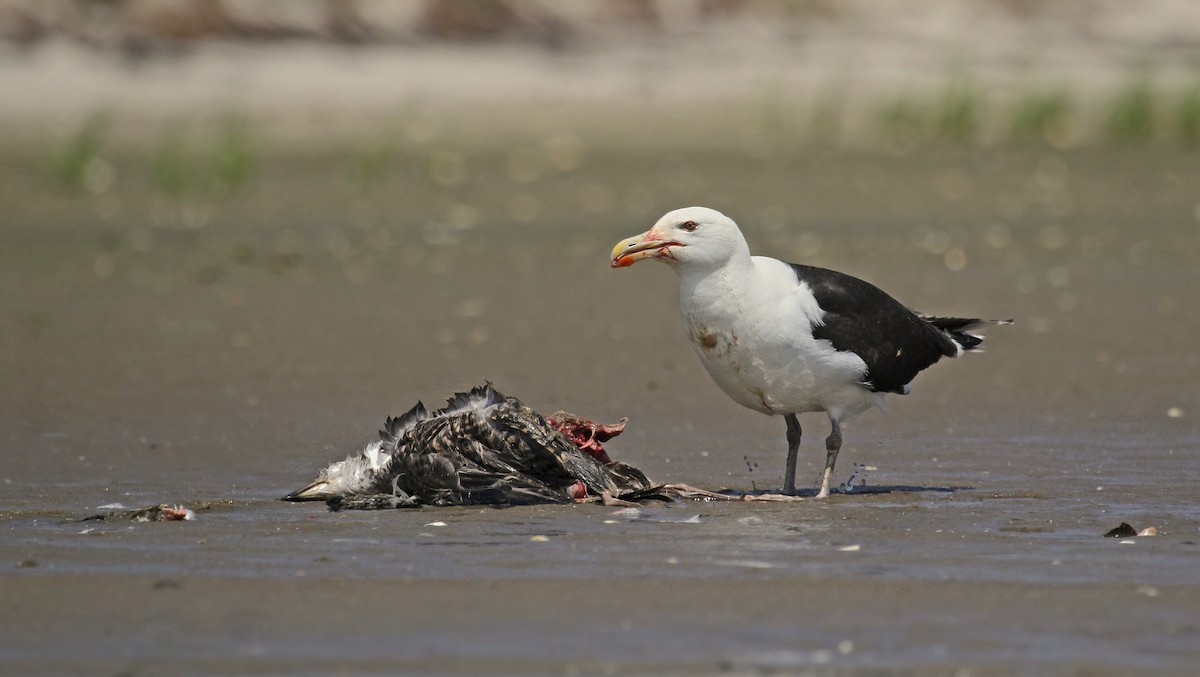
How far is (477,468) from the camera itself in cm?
731

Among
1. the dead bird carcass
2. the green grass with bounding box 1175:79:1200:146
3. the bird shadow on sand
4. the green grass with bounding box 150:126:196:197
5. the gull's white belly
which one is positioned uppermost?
the green grass with bounding box 1175:79:1200:146

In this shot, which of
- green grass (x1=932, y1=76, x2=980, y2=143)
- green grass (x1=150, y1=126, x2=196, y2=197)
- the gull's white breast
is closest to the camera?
the gull's white breast

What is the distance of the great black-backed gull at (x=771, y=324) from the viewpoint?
7531 millimetres

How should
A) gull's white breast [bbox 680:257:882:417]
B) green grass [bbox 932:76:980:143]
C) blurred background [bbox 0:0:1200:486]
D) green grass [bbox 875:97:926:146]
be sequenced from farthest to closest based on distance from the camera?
green grass [bbox 875:97:926:146] < green grass [bbox 932:76:980:143] < blurred background [bbox 0:0:1200:486] < gull's white breast [bbox 680:257:882:417]

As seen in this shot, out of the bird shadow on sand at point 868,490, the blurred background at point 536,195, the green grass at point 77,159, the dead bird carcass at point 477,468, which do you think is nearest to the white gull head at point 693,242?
the dead bird carcass at point 477,468

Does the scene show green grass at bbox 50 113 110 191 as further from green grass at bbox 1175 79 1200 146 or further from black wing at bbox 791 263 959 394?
black wing at bbox 791 263 959 394

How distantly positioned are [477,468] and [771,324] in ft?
4.06

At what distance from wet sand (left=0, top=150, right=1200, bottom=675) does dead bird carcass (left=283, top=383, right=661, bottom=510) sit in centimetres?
14

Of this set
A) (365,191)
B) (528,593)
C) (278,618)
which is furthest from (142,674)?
(365,191)

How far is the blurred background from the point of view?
34.3 ft

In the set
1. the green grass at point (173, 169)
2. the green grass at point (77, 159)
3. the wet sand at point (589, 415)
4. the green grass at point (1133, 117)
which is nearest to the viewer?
the wet sand at point (589, 415)

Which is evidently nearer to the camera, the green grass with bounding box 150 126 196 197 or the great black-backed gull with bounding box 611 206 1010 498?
the great black-backed gull with bounding box 611 206 1010 498

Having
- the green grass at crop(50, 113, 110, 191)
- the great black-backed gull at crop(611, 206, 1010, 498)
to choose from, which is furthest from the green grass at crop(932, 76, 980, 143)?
the great black-backed gull at crop(611, 206, 1010, 498)

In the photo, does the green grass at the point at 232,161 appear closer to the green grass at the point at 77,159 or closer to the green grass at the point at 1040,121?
the green grass at the point at 77,159
